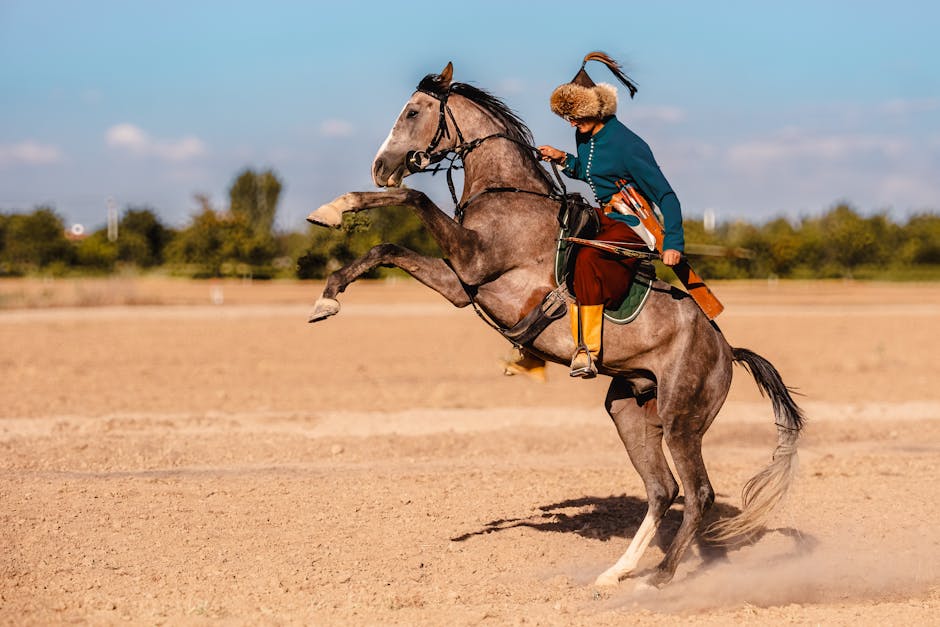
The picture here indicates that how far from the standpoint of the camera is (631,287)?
293 inches

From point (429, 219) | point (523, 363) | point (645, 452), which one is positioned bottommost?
point (645, 452)

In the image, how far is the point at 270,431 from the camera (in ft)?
48.5

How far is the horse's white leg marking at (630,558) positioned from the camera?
7.76 meters

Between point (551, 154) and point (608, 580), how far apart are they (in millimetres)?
3195

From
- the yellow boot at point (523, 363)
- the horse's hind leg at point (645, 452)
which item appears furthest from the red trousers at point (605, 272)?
the horse's hind leg at point (645, 452)

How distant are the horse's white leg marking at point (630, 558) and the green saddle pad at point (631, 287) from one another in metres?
1.67

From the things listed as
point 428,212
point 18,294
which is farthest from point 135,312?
point 428,212

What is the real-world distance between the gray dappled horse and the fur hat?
17.6 inches

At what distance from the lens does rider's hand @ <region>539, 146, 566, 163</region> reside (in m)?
7.59

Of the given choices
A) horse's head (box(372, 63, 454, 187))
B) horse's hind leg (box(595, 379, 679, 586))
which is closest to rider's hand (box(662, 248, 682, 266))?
horse's hind leg (box(595, 379, 679, 586))

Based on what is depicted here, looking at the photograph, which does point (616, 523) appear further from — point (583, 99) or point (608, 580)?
point (583, 99)

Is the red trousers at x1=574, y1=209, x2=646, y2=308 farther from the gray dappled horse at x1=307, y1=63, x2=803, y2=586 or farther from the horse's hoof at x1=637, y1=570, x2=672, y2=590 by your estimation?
the horse's hoof at x1=637, y1=570, x2=672, y2=590

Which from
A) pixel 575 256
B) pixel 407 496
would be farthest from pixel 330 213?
pixel 407 496

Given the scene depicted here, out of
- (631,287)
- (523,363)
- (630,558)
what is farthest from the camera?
(630,558)
